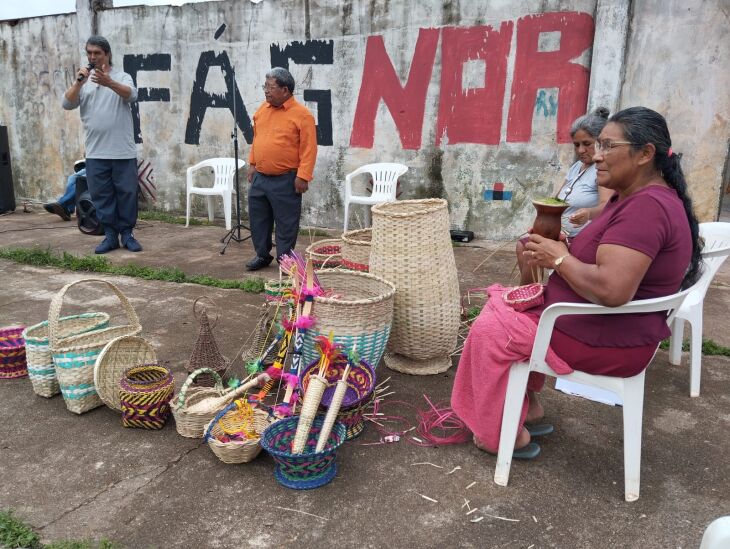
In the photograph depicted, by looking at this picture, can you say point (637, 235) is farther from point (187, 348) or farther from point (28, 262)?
point (28, 262)

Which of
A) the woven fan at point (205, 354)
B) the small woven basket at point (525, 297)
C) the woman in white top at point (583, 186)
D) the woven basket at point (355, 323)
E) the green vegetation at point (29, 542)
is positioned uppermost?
the woman in white top at point (583, 186)

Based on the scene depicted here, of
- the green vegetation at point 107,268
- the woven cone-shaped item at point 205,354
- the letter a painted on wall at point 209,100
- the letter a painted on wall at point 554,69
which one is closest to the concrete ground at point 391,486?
the woven cone-shaped item at point 205,354

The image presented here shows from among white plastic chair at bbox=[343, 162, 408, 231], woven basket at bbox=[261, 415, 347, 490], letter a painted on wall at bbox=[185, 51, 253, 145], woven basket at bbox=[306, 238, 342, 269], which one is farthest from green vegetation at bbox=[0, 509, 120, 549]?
letter a painted on wall at bbox=[185, 51, 253, 145]

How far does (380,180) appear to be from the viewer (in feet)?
22.9

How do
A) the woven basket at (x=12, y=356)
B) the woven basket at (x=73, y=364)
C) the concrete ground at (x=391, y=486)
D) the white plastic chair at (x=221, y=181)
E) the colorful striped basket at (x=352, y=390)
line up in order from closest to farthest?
the concrete ground at (x=391, y=486) → the colorful striped basket at (x=352, y=390) → the woven basket at (x=73, y=364) → the woven basket at (x=12, y=356) → the white plastic chair at (x=221, y=181)

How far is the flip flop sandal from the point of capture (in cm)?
266

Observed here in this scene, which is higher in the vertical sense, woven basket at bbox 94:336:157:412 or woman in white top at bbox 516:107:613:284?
woman in white top at bbox 516:107:613:284

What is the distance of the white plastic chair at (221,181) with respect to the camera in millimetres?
7312

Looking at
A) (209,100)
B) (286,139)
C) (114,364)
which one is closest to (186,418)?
(114,364)

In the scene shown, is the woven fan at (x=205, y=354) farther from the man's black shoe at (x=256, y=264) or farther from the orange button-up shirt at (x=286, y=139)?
the man's black shoe at (x=256, y=264)

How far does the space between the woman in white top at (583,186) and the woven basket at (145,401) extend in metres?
1.98

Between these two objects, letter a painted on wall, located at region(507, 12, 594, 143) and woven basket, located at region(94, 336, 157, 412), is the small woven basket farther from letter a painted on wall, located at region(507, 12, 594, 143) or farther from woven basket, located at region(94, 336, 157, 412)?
letter a painted on wall, located at region(507, 12, 594, 143)

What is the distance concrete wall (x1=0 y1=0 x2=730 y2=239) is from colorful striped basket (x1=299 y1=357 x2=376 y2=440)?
4.31m

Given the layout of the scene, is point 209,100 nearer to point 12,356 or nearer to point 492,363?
point 12,356
